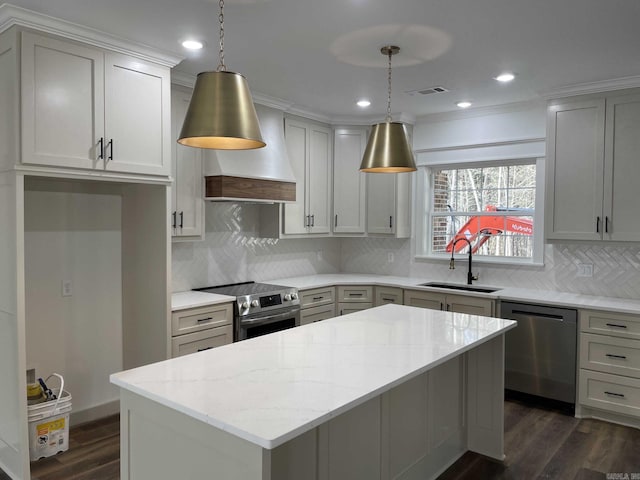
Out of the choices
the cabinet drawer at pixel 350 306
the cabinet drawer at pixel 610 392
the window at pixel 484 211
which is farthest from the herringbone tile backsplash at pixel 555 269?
the cabinet drawer at pixel 610 392

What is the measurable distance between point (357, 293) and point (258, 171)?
1.65m

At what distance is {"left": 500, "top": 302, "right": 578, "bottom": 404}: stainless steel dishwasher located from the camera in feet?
12.4

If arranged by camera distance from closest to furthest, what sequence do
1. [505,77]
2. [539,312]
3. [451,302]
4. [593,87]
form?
[505,77] < [593,87] < [539,312] < [451,302]

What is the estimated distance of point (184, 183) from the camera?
3.76 m

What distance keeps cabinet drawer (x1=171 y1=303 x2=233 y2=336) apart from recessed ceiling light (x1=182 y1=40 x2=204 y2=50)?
178cm

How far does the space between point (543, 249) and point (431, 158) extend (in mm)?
1462

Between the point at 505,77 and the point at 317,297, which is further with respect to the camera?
the point at 317,297

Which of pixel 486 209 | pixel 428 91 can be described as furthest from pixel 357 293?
pixel 428 91

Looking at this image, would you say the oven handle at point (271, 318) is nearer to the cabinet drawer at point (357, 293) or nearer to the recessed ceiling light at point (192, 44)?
the cabinet drawer at point (357, 293)

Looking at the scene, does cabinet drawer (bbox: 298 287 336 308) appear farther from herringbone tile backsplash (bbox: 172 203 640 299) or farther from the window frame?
the window frame

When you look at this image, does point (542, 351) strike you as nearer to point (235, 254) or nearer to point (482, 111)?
point (482, 111)

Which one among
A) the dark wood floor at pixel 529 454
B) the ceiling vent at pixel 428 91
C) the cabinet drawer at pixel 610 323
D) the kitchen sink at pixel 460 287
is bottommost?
the dark wood floor at pixel 529 454

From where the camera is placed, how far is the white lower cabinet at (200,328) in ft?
11.3

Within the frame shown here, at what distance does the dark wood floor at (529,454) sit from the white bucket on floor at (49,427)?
6 centimetres
